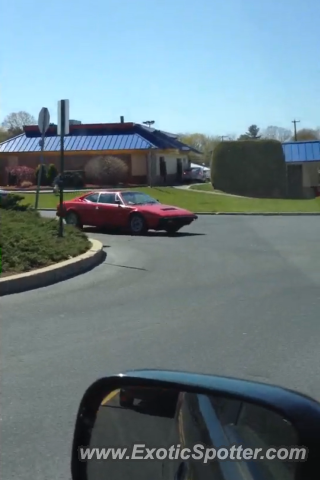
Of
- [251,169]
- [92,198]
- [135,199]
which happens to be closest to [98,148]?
[251,169]

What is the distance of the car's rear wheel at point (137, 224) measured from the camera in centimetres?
2195

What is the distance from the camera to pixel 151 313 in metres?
9.84

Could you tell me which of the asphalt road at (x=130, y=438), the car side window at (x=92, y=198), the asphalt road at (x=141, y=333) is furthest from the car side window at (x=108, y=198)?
the asphalt road at (x=130, y=438)

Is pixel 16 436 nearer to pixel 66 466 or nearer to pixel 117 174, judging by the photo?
pixel 66 466

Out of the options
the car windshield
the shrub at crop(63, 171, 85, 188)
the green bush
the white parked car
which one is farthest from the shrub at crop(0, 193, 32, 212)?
the white parked car

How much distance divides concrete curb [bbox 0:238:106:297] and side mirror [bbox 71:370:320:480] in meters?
8.30

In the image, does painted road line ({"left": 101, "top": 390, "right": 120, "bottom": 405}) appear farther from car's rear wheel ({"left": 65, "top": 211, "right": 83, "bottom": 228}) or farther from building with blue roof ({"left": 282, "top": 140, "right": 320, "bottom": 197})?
building with blue roof ({"left": 282, "top": 140, "right": 320, "bottom": 197})

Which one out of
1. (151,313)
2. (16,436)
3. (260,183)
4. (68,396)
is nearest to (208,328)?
(151,313)

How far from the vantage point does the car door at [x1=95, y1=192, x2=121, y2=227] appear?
22609 millimetres

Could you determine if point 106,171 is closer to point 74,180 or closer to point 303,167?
point 74,180

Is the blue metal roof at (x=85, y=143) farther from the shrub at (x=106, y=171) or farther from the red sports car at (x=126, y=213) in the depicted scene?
the red sports car at (x=126, y=213)

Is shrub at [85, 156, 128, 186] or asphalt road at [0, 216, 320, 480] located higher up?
shrub at [85, 156, 128, 186]

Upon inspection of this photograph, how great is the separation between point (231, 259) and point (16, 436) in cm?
1053

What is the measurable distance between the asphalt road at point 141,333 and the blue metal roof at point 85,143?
4003 cm
